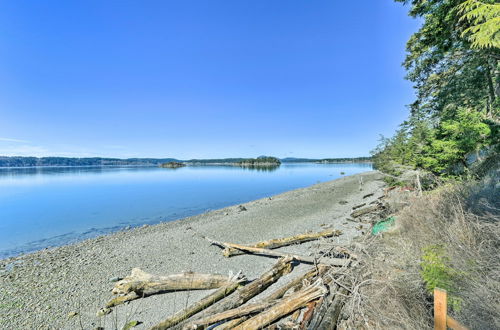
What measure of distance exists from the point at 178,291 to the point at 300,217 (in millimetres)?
10796

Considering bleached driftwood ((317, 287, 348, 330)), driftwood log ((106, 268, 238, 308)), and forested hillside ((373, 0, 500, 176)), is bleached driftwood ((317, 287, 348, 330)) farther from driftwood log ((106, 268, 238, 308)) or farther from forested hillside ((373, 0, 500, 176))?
forested hillside ((373, 0, 500, 176))

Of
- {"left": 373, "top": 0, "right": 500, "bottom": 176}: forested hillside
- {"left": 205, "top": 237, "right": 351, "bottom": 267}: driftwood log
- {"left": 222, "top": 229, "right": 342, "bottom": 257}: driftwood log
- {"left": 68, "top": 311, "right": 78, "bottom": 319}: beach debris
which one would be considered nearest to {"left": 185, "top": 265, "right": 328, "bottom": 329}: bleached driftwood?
{"left": 205, "top": 237, "right": 351, "bottom": 267}: driftwood log

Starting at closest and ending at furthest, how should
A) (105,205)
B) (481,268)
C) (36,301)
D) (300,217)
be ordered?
(481,268) < (36,301) < (300,217) < (105,205)

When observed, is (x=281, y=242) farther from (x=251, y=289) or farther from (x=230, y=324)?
(x=230, y=324)

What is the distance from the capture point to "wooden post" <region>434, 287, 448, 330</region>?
7.75 ft

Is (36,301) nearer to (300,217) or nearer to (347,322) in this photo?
(347,322)

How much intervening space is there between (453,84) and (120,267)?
22.7 meters

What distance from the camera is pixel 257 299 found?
220 inches

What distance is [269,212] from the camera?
17516 mm

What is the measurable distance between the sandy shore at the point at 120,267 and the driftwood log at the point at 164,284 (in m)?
0.18

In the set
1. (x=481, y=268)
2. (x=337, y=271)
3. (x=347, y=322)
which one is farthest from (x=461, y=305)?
(x=337, y=271)

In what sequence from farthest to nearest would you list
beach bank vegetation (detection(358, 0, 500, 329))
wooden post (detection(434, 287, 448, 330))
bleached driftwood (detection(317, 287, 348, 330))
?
bleached driftwood (detection(317, 287, 348, 330)) → beach bank vegetation (detection(358, 0, 500, 329)) → wooden post (detection(434, 287, 448, 330))

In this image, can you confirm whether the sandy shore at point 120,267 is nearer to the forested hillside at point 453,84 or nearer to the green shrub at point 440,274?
the green shrub at point 440,274

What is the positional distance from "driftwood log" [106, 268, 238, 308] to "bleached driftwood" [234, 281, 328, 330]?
1.82 metres
